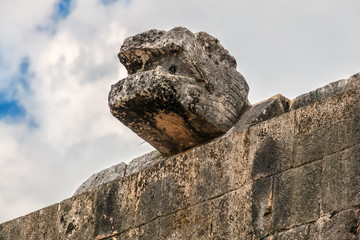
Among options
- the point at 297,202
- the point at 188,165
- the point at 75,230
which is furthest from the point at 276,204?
the point at 75,230

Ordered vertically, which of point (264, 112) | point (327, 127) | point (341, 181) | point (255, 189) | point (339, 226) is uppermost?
point (264, 112)

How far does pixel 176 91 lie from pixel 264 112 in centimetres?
77

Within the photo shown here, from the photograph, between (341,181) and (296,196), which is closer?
(341,181)

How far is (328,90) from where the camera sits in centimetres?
696

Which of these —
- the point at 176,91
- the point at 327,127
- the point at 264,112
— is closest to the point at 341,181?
the point at 327,127

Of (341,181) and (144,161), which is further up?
(144,161)

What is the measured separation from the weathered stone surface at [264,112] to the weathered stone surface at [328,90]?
29 cm

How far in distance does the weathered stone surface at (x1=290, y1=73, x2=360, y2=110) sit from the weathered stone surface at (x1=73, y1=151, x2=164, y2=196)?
1650 mm

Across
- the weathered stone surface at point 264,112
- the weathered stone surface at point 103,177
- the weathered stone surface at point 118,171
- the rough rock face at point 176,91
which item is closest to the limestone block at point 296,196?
the weathered stone surface at point 264,112

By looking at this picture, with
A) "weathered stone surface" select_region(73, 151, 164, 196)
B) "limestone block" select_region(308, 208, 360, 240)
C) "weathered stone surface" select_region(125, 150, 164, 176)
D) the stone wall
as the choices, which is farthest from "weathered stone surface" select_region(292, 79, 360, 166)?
"weathered stone surface" select_region(73, 151, 164, 196)

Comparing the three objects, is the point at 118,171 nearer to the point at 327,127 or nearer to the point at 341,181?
the point at 327,127

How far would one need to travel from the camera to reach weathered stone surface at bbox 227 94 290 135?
24.3ft

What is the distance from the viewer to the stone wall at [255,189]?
5.92m

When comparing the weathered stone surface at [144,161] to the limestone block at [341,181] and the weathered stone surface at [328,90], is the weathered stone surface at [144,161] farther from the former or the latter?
the limestone block at [341,181]
